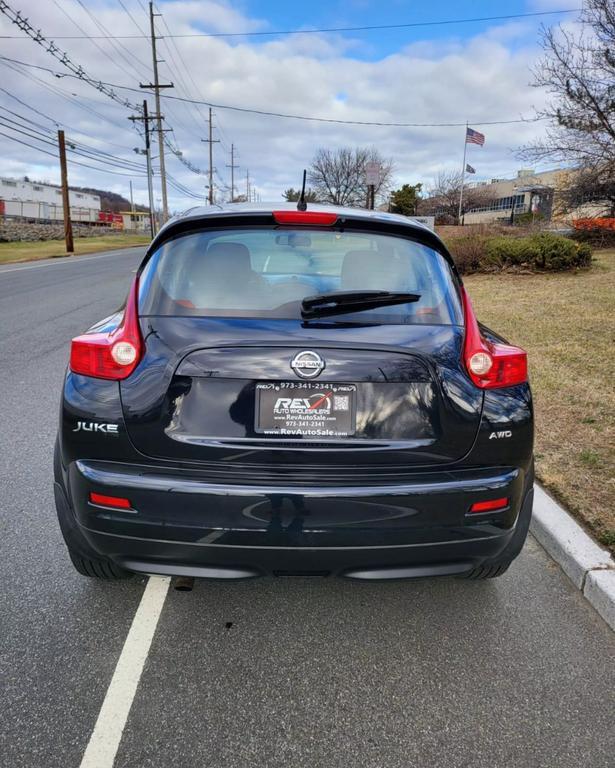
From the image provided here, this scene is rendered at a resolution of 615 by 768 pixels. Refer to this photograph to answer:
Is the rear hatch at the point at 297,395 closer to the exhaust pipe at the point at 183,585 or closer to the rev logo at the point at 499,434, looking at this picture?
the rev logo at the point at 499,434

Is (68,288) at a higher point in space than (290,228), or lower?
lower

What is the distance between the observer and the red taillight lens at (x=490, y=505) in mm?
2127

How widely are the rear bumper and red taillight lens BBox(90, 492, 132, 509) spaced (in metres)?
0.02

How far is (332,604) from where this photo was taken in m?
2.68

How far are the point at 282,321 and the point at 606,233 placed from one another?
2113cm

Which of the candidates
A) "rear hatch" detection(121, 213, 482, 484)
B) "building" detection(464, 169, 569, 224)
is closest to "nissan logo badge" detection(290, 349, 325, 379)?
"rear hatch" detection(121, 213, 482, 484)

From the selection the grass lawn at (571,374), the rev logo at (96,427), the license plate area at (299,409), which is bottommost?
the grass lawn at (571,374)

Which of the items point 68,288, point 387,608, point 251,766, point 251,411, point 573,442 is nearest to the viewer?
point 251,766

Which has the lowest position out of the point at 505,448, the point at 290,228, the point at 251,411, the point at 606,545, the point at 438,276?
the point at 606,545

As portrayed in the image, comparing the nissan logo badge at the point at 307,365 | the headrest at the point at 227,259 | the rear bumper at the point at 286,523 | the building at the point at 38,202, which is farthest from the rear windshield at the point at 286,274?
the building at the point at 38,202

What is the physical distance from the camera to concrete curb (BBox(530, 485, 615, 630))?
2637mm

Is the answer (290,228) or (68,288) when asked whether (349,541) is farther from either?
(68,288)

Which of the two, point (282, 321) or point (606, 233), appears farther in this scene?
point (606, 233)

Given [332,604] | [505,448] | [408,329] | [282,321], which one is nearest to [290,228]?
[282,321]
